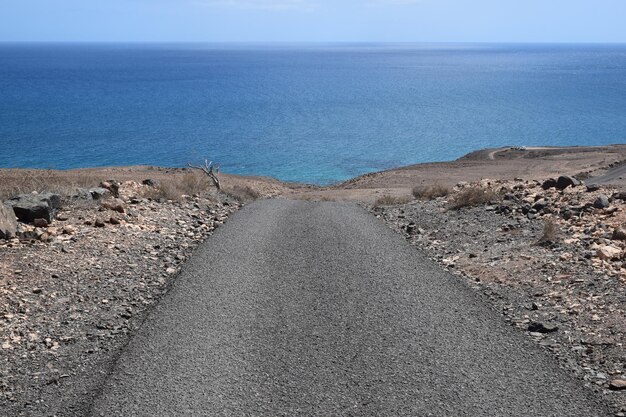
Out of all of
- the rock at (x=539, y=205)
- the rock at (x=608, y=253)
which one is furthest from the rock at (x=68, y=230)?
the rock at (x=539, y=205)

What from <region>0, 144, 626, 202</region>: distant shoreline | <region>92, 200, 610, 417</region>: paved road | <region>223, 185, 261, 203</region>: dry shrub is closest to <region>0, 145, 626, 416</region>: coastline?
<region>92, 200, 610, 417</region>: paved road

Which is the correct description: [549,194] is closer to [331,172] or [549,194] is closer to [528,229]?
[528,229]

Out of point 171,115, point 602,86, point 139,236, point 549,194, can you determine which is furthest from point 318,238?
point 602,86

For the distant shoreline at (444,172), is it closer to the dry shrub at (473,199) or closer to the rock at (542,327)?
the dry shrub at (473,199)

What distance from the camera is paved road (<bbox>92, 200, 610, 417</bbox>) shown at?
6465 millimetres

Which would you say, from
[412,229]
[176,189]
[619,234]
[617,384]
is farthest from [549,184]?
[617,384]

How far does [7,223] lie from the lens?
11844 mm

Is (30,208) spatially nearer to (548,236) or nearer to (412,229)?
(412,229)

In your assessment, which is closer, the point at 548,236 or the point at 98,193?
the point at 548,236

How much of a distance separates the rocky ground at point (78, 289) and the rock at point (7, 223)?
129mm

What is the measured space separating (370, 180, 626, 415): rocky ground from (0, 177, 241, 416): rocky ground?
5398mm

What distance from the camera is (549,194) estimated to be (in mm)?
17938

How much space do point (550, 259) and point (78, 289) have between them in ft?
26.8

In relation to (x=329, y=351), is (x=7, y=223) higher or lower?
higher
